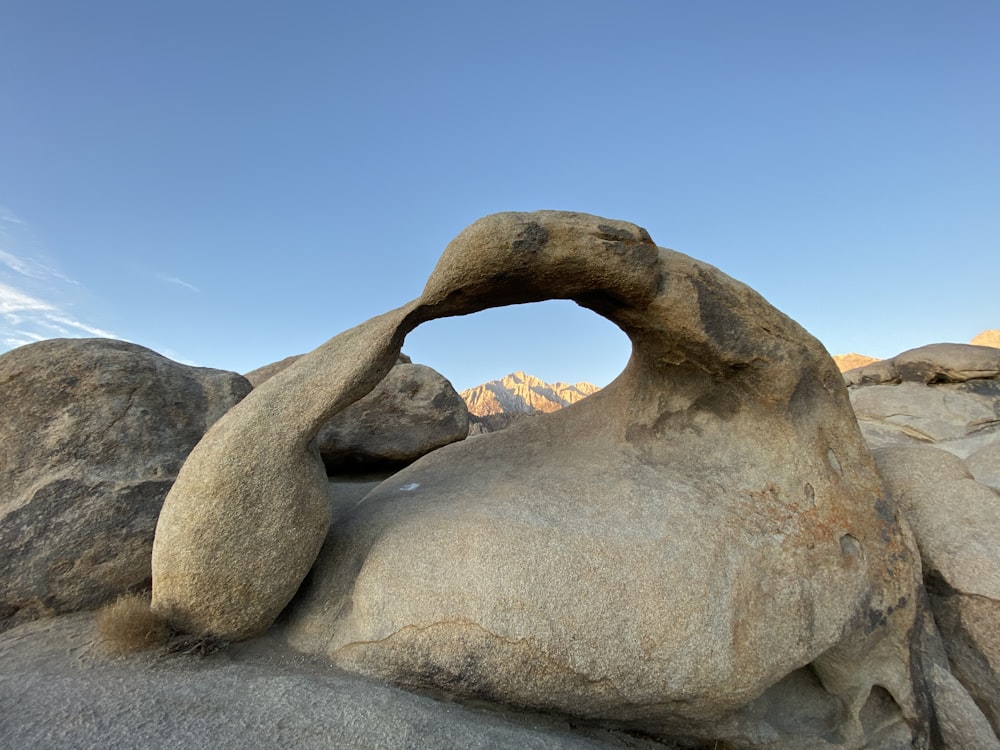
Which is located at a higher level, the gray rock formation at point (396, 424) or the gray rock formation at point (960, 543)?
the gray rock formation at point (396, 424)

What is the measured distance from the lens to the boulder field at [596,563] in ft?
9.37

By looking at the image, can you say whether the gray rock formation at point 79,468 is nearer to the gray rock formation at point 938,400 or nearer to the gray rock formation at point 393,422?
the gray rock formation at point 393,422

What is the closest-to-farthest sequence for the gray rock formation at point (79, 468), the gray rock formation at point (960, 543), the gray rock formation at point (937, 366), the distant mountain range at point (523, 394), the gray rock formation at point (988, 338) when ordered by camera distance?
the gray rock formation at point (79, 468), the gray rock formation at point (960, 543), the gray rock formation at point (937, 366), the gray rock formation at point (988, 338), the distant mountain range at point (523, 394)

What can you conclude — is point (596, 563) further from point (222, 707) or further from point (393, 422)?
point (393, 422)

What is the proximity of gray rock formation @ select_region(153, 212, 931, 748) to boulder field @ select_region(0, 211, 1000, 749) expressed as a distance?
13 mm

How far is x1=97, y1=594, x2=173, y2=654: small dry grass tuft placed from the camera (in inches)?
113

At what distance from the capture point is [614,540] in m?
3.16

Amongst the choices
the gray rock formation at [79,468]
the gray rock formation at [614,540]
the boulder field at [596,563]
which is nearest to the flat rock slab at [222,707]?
the boulder field at [596,563]

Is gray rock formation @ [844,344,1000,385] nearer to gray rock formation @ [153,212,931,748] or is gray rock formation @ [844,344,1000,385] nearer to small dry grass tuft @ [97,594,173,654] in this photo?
gray rock formation @ [153,212,931,748]

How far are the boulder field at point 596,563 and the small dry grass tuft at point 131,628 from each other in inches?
2.9

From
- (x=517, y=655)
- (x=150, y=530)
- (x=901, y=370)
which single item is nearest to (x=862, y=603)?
(x=517, y=655)

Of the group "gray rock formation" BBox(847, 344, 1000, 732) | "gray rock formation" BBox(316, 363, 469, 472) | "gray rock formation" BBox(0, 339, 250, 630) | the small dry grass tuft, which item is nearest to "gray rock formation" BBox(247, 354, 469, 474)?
"gray rock formation" BBox(316, 363, 469, 472)

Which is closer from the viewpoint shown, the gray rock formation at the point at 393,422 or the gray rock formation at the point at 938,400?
the gray rock formation at the point at 393,422

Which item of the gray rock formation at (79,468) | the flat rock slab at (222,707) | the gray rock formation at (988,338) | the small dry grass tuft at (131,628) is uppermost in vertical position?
the gray rock formation at (988,338)
